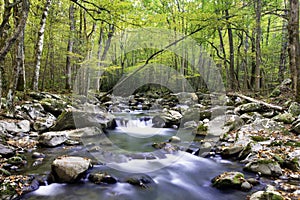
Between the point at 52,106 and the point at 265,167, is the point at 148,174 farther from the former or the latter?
Result: the point at 52,106

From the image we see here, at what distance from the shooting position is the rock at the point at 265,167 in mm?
4570

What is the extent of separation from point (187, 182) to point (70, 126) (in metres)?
5.09

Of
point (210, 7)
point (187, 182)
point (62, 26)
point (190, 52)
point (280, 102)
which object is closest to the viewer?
point (187, 182)

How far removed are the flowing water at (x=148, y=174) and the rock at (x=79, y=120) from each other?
1.30 metres

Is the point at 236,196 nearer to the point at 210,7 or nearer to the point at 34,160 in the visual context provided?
the point at 34,160

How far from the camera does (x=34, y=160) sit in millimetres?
5453

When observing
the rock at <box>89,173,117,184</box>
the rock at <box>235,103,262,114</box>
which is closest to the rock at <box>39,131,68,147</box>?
the rock at <box>89,173,117,184</box>

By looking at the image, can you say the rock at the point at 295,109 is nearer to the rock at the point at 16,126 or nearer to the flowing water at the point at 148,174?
the flowing water at the point at 148,174

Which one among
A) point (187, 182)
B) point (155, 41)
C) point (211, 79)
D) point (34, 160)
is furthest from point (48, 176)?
point (211, 79)

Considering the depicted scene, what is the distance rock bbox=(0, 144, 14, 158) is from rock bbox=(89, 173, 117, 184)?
2.21 metres

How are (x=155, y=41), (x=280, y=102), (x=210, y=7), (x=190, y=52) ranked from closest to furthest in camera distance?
1. (x=280, y=102)
2. (x=210, y=7)
3. (x=155, y=41)
4. (x=190, y=52)

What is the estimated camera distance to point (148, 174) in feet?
17.3

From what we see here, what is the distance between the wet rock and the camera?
183 inches

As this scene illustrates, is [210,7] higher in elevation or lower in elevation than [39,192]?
higher
